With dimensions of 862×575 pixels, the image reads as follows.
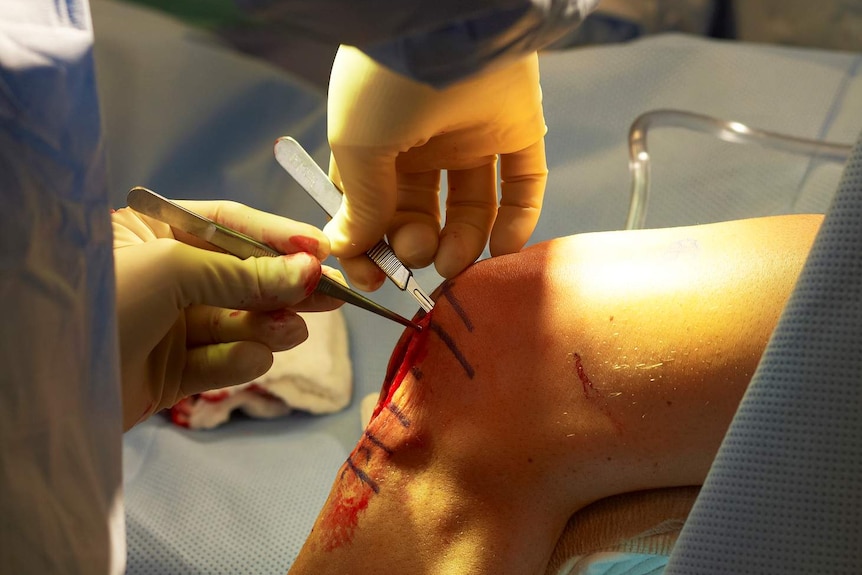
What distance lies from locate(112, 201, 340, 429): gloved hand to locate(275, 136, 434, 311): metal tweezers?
7 centimetres

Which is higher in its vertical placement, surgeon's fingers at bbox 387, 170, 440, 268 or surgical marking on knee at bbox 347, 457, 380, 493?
surgeon's fingers at bbox 387, 170, 440, 268

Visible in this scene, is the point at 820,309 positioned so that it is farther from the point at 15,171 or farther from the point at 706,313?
the point at 15,171

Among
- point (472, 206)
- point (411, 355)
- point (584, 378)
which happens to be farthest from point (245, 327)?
point (584, 378)

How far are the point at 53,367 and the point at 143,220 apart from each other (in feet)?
1.77

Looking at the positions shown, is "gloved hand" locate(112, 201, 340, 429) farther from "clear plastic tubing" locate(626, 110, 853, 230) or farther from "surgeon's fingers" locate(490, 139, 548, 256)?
"clear plastic tubing" locate(626, 110, 853, 230)

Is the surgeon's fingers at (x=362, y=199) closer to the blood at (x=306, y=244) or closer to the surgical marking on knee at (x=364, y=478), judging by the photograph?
the blood at (x=306, y=244)

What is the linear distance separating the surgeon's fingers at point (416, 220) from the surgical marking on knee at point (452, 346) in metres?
0.15

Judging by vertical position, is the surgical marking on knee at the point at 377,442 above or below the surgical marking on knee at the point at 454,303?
below

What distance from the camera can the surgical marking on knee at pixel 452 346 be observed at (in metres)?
0.90

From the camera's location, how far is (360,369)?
1696 millimetres

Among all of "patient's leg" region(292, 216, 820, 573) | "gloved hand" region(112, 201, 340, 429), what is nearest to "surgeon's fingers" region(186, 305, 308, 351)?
"gloved hand" region(112, 201, 340, 429)

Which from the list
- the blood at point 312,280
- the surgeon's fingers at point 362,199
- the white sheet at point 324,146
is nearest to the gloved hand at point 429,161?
the surgeon's fingers at point 362,199

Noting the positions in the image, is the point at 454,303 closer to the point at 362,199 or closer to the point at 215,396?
the point at 362,199

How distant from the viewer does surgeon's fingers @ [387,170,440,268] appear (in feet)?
3.45
